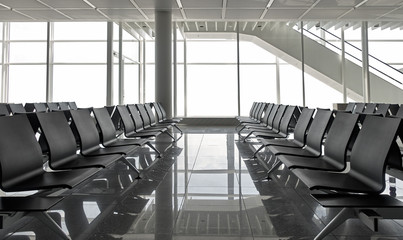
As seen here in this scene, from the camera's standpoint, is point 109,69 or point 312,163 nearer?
point 312,163

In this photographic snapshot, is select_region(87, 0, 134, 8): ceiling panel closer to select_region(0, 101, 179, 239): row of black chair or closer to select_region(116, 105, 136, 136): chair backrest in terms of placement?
select_region(116, 105, 136, 136): chair backrest

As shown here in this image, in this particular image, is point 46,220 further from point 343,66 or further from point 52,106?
point 343,66

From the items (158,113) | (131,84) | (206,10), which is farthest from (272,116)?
(131,84)

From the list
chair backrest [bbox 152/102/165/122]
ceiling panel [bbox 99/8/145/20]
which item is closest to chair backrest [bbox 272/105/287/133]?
chair backrest [bbox 152/102/165/122]

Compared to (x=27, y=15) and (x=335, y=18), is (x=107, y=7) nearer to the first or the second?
(x=27, y=15)

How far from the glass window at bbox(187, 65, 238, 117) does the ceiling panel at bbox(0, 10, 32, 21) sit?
5601 mm

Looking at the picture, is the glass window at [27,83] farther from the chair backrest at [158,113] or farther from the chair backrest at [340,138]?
the chair backrest at [340,138]

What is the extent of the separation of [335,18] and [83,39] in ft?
28.1

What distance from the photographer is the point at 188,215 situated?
2172 millimetres

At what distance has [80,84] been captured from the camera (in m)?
11.1

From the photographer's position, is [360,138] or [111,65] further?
[111,65]

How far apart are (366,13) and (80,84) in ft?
31.3

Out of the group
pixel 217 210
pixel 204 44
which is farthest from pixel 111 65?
pixel 217 210

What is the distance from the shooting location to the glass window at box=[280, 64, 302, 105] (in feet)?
36.5
